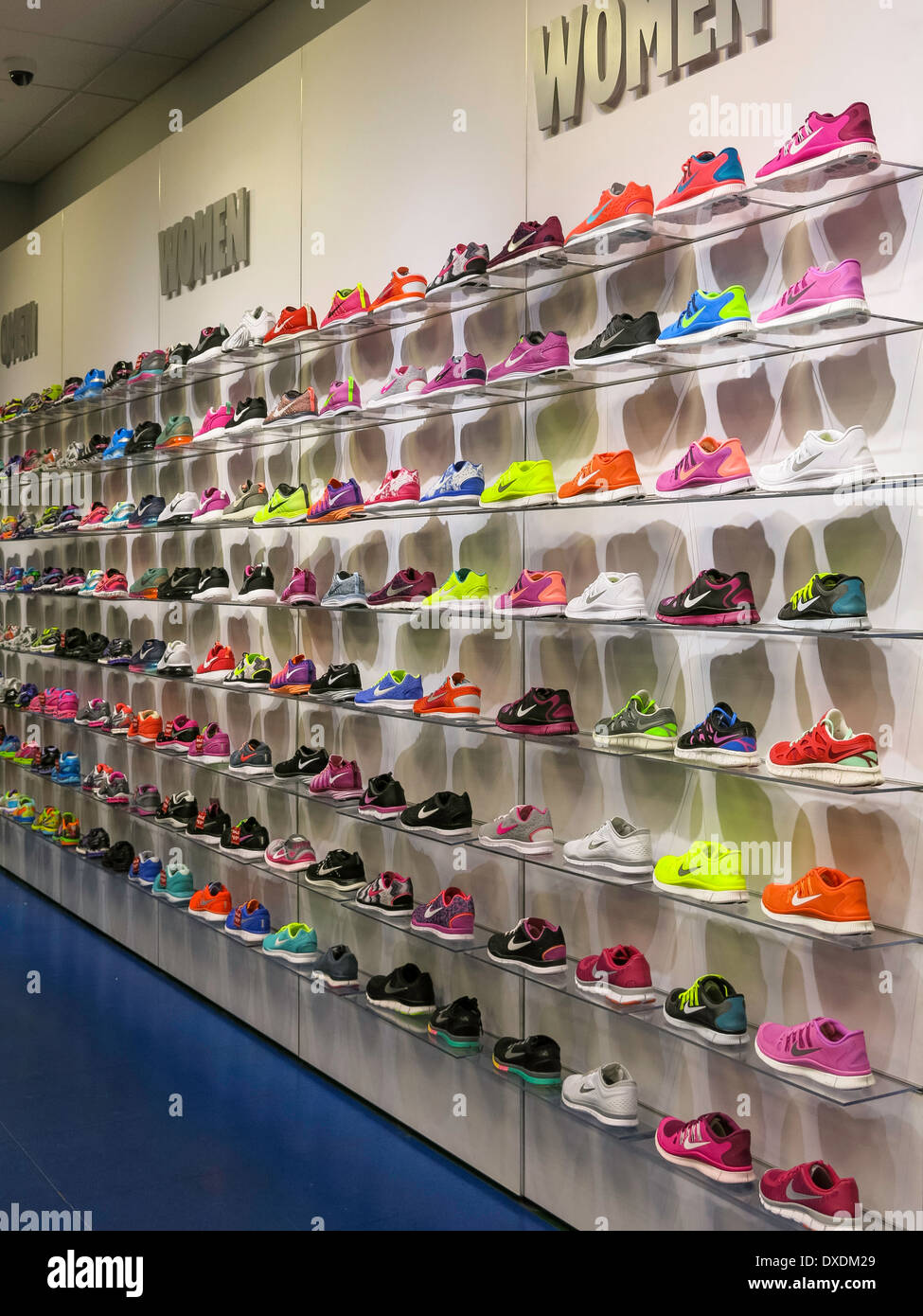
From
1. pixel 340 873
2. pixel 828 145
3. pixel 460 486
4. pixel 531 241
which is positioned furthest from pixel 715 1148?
pixel 531 241

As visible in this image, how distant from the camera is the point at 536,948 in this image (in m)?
3.61

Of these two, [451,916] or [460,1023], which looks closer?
[460,1023]

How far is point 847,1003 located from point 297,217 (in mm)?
3939

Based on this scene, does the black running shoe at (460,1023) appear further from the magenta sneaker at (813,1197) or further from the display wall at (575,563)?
the magenta sneaker at (813,1197)

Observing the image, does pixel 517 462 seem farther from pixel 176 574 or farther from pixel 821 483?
pixel 176 574

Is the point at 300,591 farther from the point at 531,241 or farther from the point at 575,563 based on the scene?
the point at 531,241

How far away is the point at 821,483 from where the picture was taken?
2.80 m

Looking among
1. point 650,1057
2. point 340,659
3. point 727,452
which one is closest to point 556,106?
point 727,452

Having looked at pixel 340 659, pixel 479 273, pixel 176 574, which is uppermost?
pixel 479 273

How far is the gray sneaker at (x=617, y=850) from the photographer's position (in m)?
3.36

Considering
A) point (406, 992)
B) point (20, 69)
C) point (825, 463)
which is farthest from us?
point (20, 69)

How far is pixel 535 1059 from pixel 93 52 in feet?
21.3

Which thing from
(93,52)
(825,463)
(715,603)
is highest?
(93,52)

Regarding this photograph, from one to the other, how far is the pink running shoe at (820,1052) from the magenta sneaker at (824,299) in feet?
5.35
